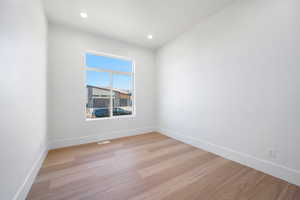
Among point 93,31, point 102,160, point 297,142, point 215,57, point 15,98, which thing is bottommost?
point 102,160

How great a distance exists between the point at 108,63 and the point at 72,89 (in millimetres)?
1237

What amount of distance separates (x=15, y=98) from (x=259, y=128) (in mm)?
3330

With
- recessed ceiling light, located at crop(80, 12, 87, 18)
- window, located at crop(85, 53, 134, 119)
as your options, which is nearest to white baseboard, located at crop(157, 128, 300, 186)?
window, located at crop(85, 53, 134, 119)

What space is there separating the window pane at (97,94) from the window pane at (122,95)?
214 mm

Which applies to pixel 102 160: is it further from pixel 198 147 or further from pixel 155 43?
pixel 155 43

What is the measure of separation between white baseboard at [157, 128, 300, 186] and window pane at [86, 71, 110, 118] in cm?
257

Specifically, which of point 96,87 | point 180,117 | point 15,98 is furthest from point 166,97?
point 15,98

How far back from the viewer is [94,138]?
10.2ft

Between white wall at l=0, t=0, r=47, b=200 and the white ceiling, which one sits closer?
white wall at l=0, t=0, r=47, b=200

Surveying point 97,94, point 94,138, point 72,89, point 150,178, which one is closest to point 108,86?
point 97,94

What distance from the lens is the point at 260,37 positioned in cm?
187

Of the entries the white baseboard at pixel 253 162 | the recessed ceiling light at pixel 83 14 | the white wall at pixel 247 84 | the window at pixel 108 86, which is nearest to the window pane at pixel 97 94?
the window at pixel 108 86

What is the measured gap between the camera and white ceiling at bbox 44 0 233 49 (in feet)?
7.15

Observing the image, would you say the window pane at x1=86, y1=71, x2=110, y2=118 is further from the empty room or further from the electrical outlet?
the electrical outlet
